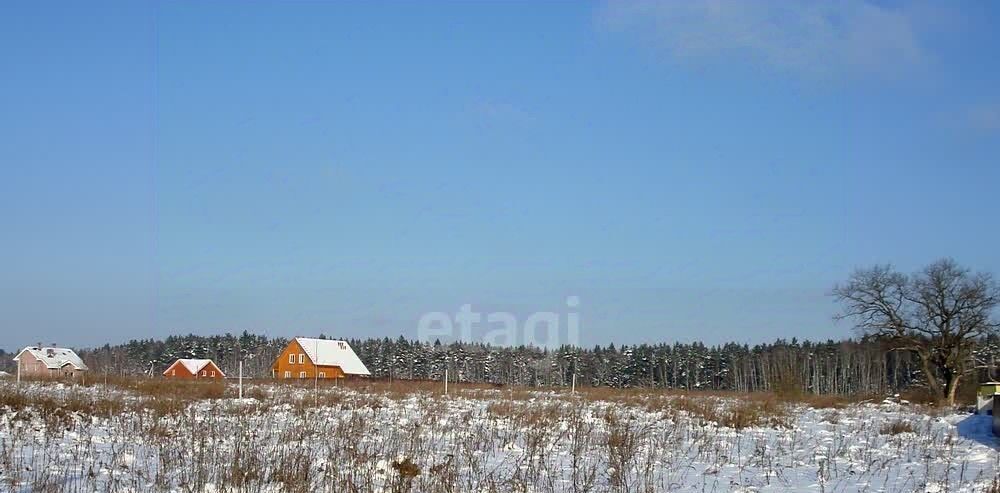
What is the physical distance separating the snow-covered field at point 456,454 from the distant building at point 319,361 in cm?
5113

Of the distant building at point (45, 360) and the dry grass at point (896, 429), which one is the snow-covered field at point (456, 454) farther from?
the distant building at point (45, 360)

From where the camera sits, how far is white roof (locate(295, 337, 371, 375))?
2650 inches

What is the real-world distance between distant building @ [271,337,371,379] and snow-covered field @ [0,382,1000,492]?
51127 mm

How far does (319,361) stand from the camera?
218ft

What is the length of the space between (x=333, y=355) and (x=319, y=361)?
7.36 feet

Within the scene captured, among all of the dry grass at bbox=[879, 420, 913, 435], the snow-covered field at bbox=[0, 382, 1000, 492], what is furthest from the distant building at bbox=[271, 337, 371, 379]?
the dry grass at bbox=[879, 420, 913, 435]

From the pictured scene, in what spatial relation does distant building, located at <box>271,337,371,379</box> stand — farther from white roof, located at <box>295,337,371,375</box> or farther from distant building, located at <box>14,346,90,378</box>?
distant building, located at <box>14,346,90,378</box>

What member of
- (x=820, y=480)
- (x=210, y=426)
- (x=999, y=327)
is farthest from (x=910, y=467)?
(x=999, y=327)

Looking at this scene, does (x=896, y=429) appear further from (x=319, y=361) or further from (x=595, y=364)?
(x=595, y=364)

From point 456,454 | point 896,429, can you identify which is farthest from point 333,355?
point 456,454

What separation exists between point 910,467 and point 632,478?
411cm

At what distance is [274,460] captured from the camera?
8.04m

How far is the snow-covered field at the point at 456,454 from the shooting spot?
25.4 feet

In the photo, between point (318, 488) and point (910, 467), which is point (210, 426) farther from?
point (910, 467)
